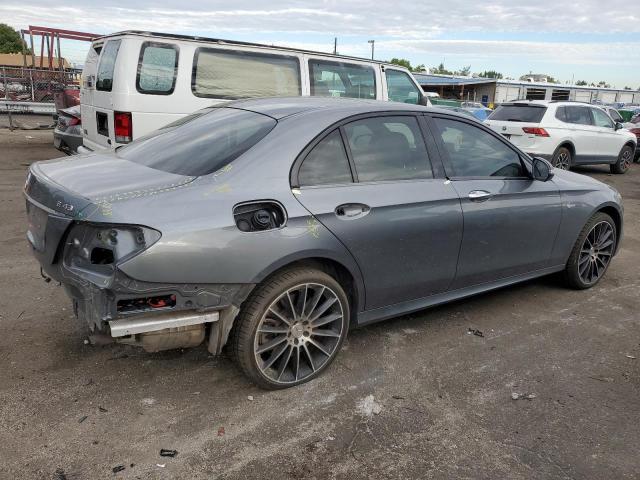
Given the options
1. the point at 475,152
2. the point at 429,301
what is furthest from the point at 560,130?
the point at 429,301

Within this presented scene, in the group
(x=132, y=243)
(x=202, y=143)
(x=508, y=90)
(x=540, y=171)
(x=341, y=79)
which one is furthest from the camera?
(x=508, y=90)

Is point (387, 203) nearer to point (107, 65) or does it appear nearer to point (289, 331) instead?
point (289, 331)

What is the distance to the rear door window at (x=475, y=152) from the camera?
3832 mm

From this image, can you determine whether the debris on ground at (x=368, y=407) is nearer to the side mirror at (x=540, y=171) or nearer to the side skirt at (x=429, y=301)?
the side skirt at (x=429, y=301)

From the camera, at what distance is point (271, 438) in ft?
8.98

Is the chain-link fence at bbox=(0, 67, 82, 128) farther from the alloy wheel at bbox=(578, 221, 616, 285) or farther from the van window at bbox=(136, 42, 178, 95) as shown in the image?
the alloy wheel at bbox=(578, 221, 616, 285)

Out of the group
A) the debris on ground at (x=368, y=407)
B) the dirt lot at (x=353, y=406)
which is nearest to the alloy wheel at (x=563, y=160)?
the dirt lot at (x=353, y=406)

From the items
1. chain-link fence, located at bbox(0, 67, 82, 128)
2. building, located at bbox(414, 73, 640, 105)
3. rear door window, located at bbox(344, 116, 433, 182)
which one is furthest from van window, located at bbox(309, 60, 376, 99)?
building, located at bbox(414, 73, 640, 105)

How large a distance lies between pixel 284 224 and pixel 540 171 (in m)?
2.40

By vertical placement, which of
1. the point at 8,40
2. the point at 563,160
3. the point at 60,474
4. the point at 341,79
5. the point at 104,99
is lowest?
the point at 60,474

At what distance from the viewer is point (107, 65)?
7.10 meters

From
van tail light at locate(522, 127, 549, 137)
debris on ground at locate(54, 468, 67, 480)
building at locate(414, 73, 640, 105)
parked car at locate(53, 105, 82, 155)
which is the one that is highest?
building at locate(414, 73, 640, 105)

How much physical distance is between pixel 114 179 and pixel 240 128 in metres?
0.83

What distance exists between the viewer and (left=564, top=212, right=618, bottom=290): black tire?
15.6 ft
